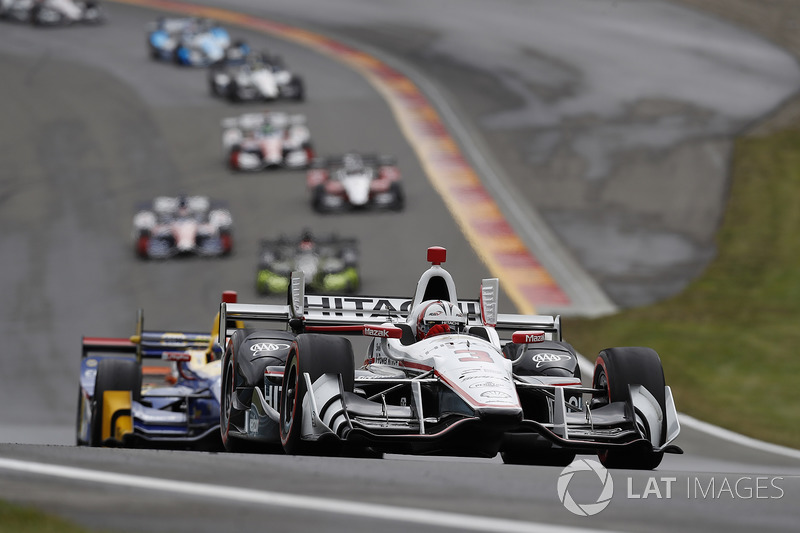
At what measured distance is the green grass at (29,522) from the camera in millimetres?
7105

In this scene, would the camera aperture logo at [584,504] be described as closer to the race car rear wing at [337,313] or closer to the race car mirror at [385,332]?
the race car mirror at [385,332]

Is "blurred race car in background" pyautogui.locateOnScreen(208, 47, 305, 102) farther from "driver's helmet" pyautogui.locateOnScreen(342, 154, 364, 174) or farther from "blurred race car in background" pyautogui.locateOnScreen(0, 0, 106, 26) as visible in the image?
"blurred race car in background" pyautogui.locateOnScreen(0, 0, 106, 26)

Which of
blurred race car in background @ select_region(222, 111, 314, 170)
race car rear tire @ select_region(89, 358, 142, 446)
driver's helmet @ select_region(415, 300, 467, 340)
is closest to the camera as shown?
driver's helmet @ select_region(415, 300, 467, 340)

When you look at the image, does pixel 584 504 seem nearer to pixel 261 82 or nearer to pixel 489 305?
pixel 489 305

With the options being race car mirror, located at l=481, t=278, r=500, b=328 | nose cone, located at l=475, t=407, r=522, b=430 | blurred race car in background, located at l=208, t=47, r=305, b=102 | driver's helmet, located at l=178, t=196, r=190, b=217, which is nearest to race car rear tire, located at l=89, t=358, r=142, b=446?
race car mirror, located at l=481, t=278, r=500, b=328

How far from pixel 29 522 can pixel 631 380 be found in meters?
5.87

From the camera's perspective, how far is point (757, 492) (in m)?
8.81

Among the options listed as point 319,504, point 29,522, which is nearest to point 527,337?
point 319,504

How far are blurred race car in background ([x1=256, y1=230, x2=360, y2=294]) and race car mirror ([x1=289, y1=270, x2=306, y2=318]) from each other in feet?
41.3

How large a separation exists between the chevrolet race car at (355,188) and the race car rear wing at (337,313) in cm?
1788

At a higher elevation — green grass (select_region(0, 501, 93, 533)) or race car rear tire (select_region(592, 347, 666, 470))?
green grass (select_region(0, 501, 93, 533))

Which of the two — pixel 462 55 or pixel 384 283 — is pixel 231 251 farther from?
pixel 462 55

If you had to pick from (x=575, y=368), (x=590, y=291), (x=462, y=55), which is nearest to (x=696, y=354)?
(x=590, y=291)

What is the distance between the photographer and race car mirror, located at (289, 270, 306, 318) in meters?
13.7
